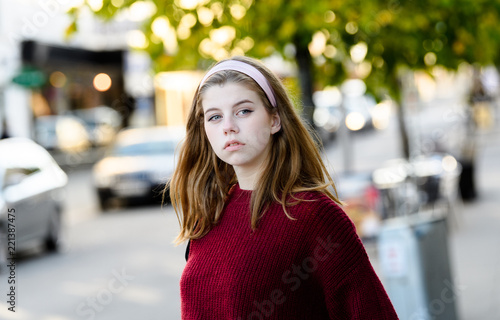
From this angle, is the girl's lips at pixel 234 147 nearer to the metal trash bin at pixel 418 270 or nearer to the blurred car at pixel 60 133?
the metal trash bin at pixel 418 270

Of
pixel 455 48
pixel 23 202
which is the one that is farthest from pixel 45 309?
pixel 455 48

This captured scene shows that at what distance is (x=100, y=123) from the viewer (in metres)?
30.8

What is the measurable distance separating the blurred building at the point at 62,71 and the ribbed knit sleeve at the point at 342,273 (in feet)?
67.8

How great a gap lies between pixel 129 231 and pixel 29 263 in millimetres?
2959

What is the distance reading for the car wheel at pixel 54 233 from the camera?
1163cm

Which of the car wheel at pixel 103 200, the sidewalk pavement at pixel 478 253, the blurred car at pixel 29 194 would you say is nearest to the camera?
the sidewalk pavement at pixel 478 253

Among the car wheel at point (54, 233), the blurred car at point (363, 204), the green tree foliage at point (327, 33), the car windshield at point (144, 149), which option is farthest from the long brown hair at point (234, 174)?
the car windshield at point (144, 149)

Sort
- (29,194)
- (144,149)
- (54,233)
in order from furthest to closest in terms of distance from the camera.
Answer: (144,149) → (54,233) → (29,194)

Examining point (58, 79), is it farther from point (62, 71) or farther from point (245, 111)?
point (245, 111)

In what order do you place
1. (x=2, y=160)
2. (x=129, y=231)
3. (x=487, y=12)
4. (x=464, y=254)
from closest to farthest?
(x=487, y=12) → (x=464, y=254) → (x=2, y=160) → (x=129, y=231)

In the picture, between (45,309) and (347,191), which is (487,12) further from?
(45,309)

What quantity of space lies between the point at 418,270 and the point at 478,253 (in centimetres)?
441

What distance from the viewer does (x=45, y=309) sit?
8109mm

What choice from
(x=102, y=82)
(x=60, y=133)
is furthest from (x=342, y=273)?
(x=102, y=82)
